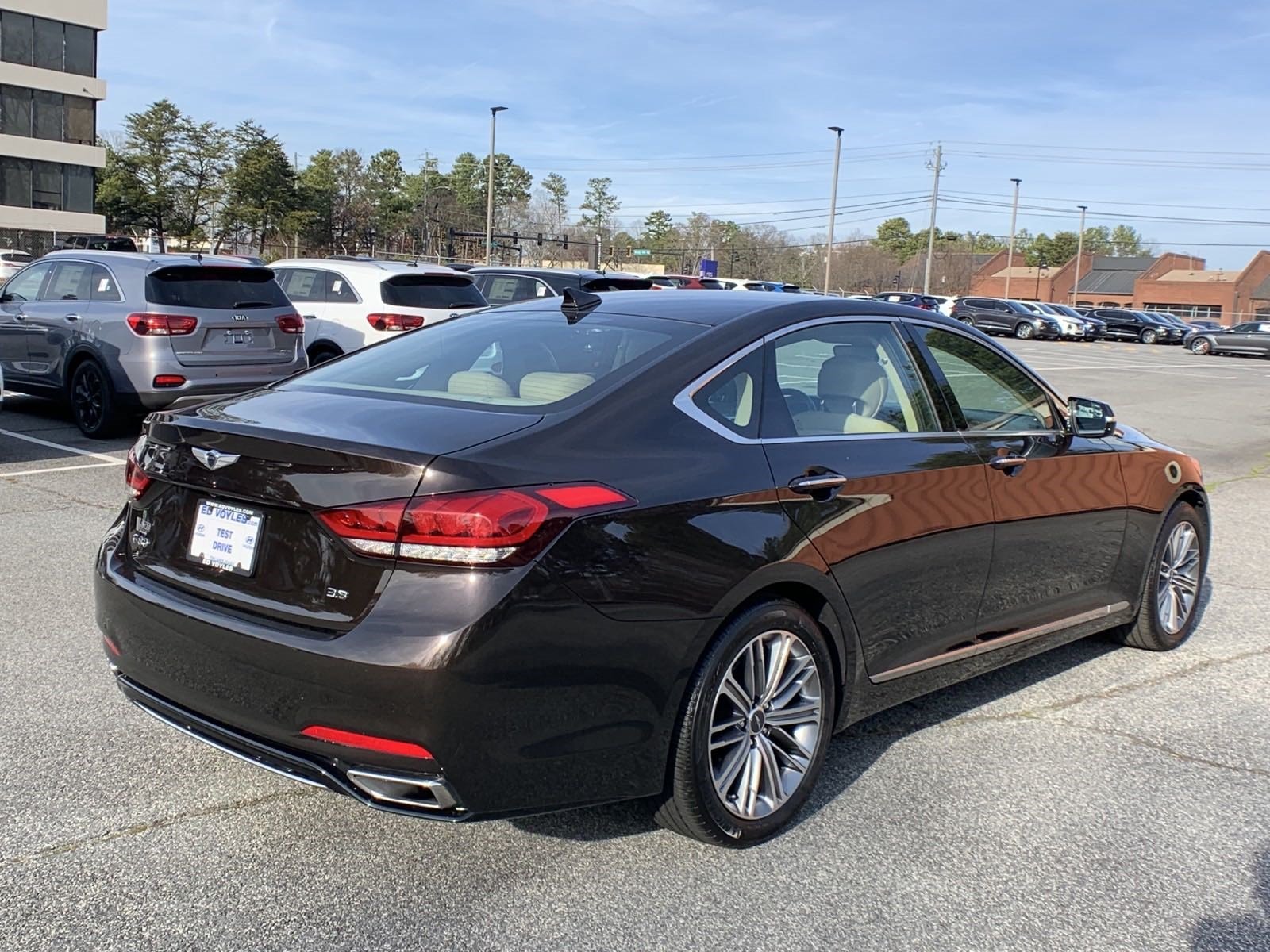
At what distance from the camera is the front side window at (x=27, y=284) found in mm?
11172

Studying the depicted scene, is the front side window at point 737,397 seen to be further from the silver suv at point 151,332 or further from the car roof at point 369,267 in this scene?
the car roof at point 369,267

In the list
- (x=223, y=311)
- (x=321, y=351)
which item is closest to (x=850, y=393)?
(x=223, y=311)

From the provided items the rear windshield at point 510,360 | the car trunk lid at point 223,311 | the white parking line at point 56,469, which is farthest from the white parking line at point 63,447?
the rear windshield at point 510,360

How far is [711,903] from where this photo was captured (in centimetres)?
302

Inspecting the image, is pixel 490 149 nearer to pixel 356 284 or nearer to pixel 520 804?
pixel 356 284

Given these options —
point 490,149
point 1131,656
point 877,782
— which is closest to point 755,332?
point 877,782

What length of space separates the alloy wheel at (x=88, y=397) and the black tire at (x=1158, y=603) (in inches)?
337

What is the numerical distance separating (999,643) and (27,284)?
34.7 feet

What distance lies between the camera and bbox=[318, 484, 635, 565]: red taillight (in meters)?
2.74

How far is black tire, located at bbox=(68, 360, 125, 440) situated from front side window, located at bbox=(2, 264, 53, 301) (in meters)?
1.27

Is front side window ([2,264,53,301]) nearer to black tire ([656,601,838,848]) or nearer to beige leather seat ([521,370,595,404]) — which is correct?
beige leather seat ([521,370,595,404])

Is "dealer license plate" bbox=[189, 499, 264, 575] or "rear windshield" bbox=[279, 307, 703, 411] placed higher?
"rear windshield" bbox=[279, 307, 703, 411]

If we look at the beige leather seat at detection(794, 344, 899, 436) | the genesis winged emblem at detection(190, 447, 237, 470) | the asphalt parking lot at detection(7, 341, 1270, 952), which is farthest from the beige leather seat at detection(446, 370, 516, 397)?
the asphalt parking lot at detection(7, 341, 1270, 952)

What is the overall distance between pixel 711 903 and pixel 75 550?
4.77 metres
